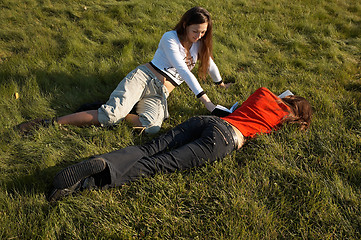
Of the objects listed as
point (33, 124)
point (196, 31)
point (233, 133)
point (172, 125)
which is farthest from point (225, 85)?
point (33, 124)

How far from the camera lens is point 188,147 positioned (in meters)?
2.74

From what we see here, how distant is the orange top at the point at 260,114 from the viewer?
3.11m

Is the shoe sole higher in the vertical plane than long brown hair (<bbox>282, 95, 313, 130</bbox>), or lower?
higher

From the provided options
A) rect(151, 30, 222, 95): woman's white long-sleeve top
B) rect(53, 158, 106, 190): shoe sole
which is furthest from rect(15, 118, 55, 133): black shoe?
rect(151, 30, 222, 95): woman's white long-sleeve top

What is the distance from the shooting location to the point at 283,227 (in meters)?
2.25

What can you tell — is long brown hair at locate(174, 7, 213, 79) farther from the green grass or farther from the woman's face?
the green grass

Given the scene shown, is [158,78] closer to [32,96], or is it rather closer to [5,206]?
[32,96]

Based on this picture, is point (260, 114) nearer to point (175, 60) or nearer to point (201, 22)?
point (175, 60)

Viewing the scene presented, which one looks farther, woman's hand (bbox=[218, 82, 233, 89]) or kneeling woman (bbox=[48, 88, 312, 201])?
woman's hand (bbox=[218, 82, 233, 89])

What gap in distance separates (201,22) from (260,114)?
1399 millimetres

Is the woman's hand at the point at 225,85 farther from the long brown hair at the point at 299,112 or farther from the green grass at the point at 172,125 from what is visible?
the long brown hair at the point at 299,112

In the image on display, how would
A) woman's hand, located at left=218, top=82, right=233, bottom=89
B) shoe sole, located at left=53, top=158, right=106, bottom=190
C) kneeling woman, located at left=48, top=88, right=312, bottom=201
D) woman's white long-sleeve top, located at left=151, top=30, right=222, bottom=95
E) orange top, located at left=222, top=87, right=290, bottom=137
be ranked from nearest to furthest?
shoe sole, located at left=53, top=158, right=106, bottom=190 → kneeling woman, located at left=48, top=88, right=312, bottom=201 → orange top, located at left=222, top=87, right=290, bottom=137 → woman's white long-sleeve top, located at left=151, top=30, right=222, bottom=95 → woman's hand, located at left=218, top=82, right=233, bottom=89

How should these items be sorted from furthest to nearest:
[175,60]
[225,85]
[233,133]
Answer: [225,85], [175,60], [233,133]

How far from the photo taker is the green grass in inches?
88.1
